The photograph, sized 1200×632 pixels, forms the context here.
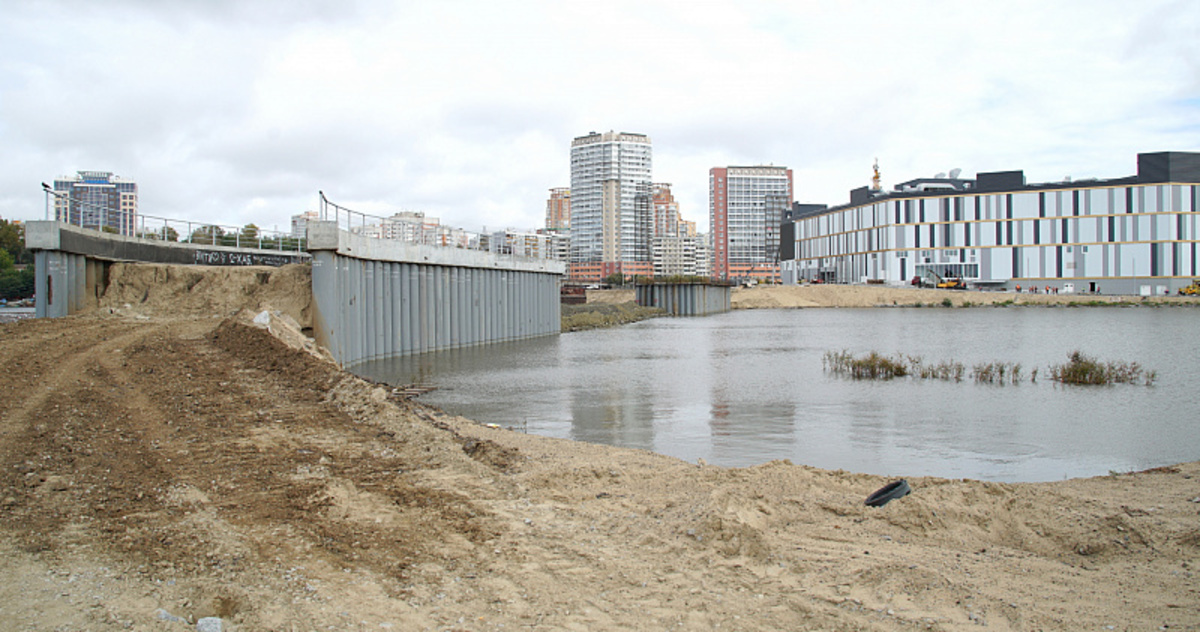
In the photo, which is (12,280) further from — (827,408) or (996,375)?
(996,375)

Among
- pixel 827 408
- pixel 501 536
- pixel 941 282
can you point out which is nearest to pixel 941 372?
pixel 827 408

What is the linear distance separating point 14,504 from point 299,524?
234 cm

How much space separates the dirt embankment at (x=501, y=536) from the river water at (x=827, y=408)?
3.19 metres

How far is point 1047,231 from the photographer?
104m

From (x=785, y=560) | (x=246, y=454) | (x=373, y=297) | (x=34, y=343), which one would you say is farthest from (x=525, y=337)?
(x=785, y=560)

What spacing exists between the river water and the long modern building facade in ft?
248

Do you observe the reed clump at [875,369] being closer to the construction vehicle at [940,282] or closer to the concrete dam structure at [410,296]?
the concrete dam structure at [410,296]

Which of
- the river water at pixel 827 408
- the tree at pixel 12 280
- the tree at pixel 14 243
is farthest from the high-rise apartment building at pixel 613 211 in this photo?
the river water at pixel 827 408

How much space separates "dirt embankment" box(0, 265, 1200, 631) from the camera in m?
5.16

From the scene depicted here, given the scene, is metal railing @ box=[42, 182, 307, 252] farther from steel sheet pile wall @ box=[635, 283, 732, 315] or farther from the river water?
steel sheet pile wall @ box=[635, 283, 732, 315]

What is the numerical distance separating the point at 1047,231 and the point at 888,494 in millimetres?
113016

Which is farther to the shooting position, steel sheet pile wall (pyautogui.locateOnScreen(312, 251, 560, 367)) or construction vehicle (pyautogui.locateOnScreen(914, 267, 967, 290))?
construction vehicle (pyautogui.locateOnScreen(914, 267, 967, 290))

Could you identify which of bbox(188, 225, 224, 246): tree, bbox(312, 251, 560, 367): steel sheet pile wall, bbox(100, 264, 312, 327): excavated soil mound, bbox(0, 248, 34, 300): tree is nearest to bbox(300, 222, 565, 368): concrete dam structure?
bbox(312, 251, 560, 367): steel sheet pile wall

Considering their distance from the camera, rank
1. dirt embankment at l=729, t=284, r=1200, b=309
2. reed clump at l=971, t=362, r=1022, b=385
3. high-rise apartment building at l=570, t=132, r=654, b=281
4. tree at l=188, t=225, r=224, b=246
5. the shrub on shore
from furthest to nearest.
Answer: high-rise apartment building at l=570, t=132, r=654, b=281
dirt embankment at l=729, t=284, r=1200, b=309
tree at l=188, t=225, r=224, b=246
reed clump at l=971, t=362, r=1022, b=385
the shrub on shore
